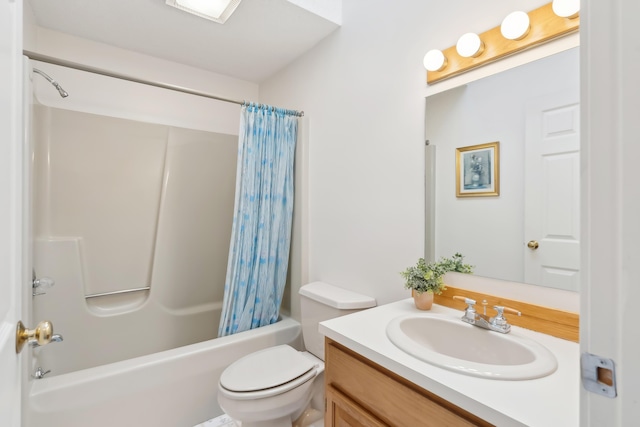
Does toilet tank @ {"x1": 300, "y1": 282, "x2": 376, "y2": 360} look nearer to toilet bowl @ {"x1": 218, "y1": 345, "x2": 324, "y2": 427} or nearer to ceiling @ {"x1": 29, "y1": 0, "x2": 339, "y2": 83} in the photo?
toilet bowl @ {"x1": 218, "y1": 345, "x2": 324, "y2": 427}

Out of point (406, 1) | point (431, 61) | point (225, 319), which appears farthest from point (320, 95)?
point (225, 319)

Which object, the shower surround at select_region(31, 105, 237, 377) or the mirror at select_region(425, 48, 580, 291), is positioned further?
the shower surround at select_region(31, 105, 237, 377)

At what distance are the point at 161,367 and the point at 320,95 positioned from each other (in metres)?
1.79

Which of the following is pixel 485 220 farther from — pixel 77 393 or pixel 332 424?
pixel 77 393

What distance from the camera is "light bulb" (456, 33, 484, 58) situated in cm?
120

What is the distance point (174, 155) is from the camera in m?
2.24

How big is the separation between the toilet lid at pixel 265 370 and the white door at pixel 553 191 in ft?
3.40

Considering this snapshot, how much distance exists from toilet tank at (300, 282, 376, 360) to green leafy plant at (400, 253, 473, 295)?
392mm

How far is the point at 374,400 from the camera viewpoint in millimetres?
951

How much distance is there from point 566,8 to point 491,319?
1044mm

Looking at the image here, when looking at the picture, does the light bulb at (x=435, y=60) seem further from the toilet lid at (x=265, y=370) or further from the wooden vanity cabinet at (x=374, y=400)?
the toilet lid at (x=265, y=370)

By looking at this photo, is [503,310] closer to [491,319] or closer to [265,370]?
[491,319]

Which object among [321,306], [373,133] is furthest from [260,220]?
[373,133]

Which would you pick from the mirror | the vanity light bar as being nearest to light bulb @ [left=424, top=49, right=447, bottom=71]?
the vanity light bar
